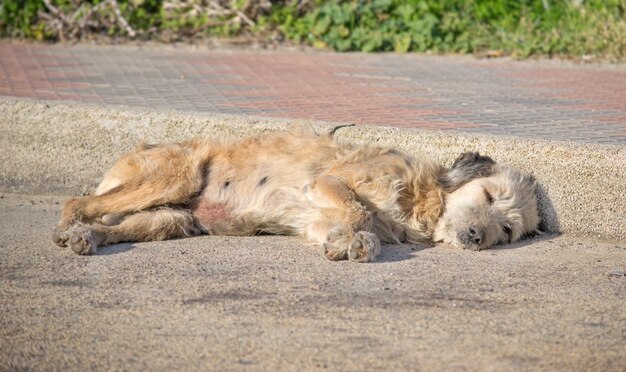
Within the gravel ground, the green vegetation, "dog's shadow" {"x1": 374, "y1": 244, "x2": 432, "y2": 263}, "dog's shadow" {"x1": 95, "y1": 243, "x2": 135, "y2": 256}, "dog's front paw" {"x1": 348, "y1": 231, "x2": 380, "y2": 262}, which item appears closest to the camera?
the gravel ground

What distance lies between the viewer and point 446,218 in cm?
577

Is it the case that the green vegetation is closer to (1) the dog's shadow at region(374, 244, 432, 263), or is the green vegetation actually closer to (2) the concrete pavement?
(2) the concrete pavement

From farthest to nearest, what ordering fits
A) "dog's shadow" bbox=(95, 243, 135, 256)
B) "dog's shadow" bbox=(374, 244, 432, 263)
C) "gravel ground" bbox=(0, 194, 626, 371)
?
"dog's shadow" bbox=(95, 243, 135, 256) → "dog's shadow" bbox=(374, 244, 432, 263) → "gravel ground" bbox=(0, 194, 626, 371)

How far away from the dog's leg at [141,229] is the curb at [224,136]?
91 cm

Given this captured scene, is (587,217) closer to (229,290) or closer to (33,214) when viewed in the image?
(229,290)

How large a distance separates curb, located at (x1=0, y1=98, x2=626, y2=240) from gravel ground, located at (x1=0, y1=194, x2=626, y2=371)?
0.73ft

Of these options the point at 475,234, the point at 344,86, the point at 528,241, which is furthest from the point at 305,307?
the point at 344,86

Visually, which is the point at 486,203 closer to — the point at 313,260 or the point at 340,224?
the point at 340,224

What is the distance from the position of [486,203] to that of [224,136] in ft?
6.45

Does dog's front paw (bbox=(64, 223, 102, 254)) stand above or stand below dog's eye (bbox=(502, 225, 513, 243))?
below

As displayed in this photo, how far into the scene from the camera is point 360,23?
1243cm

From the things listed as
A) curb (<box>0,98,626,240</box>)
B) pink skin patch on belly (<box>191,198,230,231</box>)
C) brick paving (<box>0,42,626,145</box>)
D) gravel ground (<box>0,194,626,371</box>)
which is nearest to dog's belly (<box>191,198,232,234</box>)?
pink skin patch on belly (<box>191,198,230,231</box>)

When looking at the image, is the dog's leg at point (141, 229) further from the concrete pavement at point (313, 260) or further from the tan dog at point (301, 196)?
the concrete pavement at point (313, 260)

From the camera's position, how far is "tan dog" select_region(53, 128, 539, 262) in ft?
18.6
